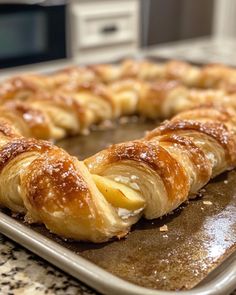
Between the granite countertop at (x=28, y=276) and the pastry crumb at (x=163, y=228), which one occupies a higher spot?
the granite countertop at (x=28, y=276)

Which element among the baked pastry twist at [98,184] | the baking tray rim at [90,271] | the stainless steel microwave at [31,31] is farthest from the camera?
the stainless steel microwave at [31,31]

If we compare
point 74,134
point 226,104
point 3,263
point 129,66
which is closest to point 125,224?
point 3,263

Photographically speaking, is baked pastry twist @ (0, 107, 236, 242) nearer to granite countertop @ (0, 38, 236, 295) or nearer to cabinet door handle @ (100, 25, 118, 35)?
granite countertop @ (0, 38, 236, 295)

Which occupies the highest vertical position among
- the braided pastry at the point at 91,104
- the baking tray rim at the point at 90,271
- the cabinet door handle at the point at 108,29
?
the baking tray rim at the point at 90,271

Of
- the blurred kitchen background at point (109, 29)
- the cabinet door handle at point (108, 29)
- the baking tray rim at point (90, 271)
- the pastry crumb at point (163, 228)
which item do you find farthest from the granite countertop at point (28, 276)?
the cabinet door handle at point (108, 29)

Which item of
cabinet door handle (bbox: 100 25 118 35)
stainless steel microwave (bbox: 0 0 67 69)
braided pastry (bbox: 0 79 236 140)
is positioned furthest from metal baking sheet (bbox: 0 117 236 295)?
cabinet door handle (bbox: 100 25 118 35)

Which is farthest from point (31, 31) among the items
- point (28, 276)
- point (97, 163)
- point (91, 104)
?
point (28, 276)

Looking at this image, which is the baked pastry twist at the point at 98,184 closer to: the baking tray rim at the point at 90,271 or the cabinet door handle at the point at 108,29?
the baking tray rim at the point at 90,271

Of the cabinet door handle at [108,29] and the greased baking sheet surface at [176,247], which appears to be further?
the cabinet door handle at [108,29]
